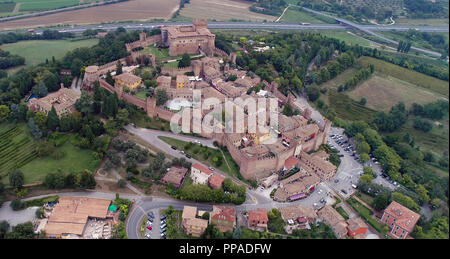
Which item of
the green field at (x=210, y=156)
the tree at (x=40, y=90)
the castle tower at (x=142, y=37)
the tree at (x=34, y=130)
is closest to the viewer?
the green field at (x=210, y=156)

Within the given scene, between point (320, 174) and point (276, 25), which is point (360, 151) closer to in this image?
point (320, 174)

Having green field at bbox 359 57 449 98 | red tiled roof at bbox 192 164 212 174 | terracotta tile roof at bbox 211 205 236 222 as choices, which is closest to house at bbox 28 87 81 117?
red tiled roof at bbox 192 164 212 174

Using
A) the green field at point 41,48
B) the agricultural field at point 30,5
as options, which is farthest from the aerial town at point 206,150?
the agricultural field at point 30,5

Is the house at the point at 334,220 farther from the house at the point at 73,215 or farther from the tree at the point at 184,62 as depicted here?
the tree at the point at 184,62

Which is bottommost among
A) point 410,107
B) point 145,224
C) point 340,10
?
point 145,224

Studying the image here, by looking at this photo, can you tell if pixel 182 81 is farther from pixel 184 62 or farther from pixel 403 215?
pixel 403 215

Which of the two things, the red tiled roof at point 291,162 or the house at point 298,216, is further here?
the red tiled roof at point 291,162

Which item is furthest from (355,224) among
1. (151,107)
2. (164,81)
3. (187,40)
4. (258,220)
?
(187,40)
